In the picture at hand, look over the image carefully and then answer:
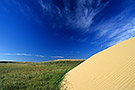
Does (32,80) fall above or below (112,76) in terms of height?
below

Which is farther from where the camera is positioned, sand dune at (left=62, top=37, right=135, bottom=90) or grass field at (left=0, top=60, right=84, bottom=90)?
grass field at (left=0, top=60, right=84, bottom=90)

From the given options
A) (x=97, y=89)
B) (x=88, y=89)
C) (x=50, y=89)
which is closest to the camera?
(x=97, y=89)

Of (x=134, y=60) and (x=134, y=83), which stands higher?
(x=134, y=60)

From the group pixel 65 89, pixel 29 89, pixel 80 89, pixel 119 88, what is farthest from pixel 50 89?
pixel 119 88

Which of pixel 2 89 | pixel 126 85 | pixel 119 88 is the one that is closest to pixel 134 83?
pixel 126 85

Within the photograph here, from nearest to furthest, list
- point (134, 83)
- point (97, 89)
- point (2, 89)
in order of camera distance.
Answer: point (134, 83) → point (97, 89) → point (2, 89)

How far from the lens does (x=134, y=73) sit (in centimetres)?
323

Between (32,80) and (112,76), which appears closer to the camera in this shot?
(112,76)

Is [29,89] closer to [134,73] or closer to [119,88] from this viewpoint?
[119,88]

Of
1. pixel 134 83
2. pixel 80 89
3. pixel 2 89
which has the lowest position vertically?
pixel 2 89

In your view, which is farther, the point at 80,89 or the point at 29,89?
the point at 29,89

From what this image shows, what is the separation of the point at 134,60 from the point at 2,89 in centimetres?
855

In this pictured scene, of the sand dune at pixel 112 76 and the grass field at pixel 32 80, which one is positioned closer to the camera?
the sand dune at pixel 112 76

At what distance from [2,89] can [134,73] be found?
8.11 metres
